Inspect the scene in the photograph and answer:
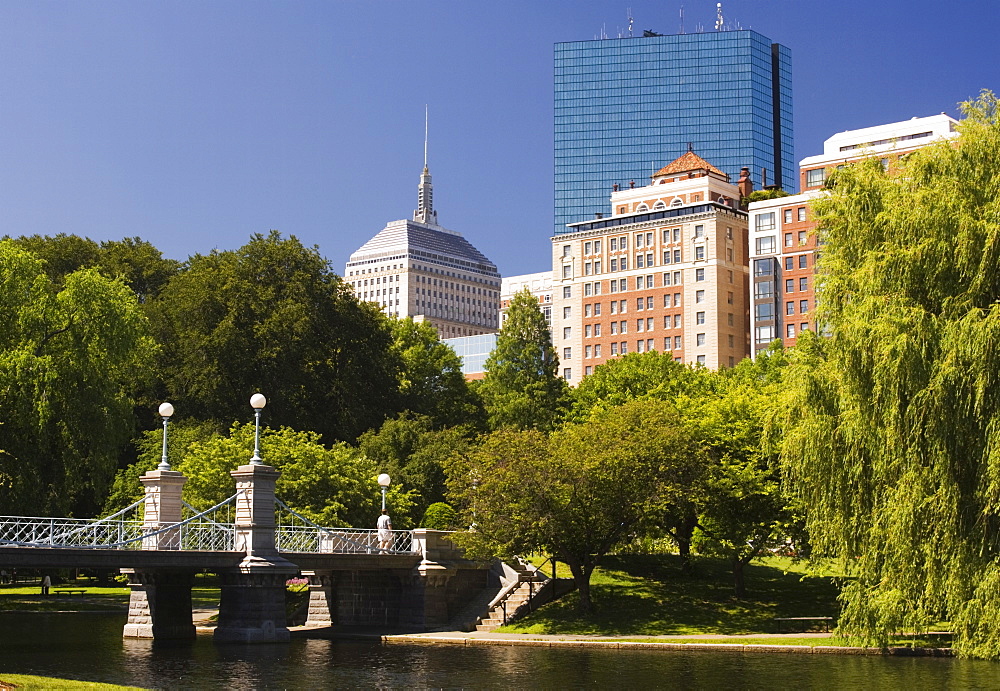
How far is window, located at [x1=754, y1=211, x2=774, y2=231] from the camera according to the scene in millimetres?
A: 139125

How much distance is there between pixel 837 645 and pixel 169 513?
25.1m

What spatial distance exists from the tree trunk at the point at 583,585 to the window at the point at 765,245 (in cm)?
9089

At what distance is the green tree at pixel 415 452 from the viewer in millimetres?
71062

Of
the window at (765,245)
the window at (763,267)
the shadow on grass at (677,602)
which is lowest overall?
the shadow on grass at (677,602)

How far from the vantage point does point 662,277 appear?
145 metres

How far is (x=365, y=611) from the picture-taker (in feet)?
186

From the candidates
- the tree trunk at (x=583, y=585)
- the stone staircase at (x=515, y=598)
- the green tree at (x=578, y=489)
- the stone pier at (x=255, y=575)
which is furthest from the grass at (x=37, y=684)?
the tree trunk at (x=583, y=585)

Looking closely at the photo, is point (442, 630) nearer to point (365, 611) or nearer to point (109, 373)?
point (365, 611)

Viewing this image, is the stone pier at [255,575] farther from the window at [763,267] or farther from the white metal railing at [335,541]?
the window at [763,267]

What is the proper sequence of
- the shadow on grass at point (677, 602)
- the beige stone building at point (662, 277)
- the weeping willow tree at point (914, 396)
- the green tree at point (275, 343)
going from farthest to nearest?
the beige stone building at point (662, 277) < the green tree at point (275, 343) < the shadow on grass at point (677, 602) < the weeping willow tree at point (914, 396)

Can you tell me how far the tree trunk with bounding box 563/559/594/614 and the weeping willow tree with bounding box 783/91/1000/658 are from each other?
19647 millimetres

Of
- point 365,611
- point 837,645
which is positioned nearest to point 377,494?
point 365,611

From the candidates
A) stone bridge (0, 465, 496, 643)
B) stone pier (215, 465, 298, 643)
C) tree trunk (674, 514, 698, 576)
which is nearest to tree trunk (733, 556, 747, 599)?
tree trunk (674, 514, 698, 576)

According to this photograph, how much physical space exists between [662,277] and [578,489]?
94.7 m
